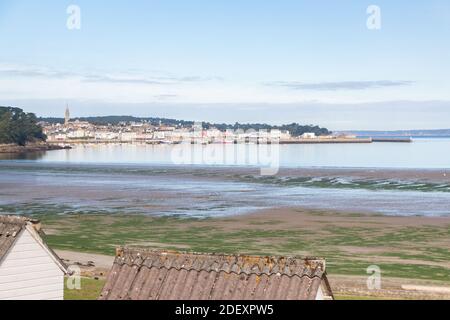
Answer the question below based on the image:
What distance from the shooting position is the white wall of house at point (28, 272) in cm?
1399

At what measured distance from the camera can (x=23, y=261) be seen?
46.6ft

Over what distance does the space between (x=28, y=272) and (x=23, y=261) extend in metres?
0.25

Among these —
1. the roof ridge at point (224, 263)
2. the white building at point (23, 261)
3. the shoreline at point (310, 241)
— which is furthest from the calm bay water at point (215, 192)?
the roof ridge at point (224, 263)

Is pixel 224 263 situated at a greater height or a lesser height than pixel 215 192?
greater

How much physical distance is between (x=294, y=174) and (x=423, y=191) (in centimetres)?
2632

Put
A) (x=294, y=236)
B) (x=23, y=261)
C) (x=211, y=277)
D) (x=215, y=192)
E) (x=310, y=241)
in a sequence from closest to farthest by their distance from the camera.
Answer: (x=211, y=277), (x=23, y=261), (x=310, y=241), (x=294, y=236), (x=215, y=192)

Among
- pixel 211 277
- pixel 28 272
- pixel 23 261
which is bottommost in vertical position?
pixel 28 272

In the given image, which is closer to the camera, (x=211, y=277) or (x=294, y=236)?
(x=211, y=277)

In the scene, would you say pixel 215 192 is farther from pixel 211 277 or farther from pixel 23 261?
pixel 211 277

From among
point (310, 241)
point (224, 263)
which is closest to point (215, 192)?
point (310, 241)

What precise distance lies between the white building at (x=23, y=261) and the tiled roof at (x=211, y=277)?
554cm

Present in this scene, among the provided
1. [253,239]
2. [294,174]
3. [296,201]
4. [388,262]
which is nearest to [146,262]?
[388,262]

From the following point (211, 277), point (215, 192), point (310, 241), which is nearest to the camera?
point (211, 277)
